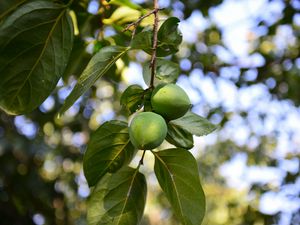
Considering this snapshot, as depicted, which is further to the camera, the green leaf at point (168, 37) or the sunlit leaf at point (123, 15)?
the sunlit leaf at point (123, 15)

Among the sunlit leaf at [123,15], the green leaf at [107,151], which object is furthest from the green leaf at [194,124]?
the sunlit leaf at [123,15]

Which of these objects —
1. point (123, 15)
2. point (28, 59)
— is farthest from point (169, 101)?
point (123, 15)

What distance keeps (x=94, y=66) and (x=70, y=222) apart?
307cm

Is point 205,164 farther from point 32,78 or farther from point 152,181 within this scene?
point 32,78

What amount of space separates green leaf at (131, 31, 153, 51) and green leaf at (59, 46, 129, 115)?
0.09ft

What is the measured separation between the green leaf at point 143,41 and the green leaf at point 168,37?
0.04 meters

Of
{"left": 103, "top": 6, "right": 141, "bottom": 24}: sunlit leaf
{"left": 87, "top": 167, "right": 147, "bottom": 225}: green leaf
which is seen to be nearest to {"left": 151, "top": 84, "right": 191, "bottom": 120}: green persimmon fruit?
{"left": 87, "top": 167, "right": 147, "bottom": 225}: green leaf

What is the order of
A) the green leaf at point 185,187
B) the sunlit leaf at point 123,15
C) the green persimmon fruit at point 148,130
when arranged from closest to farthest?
1. the green persimmon fruit at point 148,130
2. the green leaf at point 185,187
3. the sunlit leaf at point 123,15

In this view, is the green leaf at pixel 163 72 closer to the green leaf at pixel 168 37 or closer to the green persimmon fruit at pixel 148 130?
the green leaf at pixel 168 37

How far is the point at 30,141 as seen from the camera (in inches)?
128

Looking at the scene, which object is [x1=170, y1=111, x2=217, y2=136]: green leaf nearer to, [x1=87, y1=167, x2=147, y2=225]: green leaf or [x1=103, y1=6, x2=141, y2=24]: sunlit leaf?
[x1=87, y1=167, x2=147, y2=225]: green leaf

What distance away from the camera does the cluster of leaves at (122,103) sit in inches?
36.8

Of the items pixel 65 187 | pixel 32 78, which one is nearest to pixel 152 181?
pixel 65 187

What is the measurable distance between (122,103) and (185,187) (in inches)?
8.7
